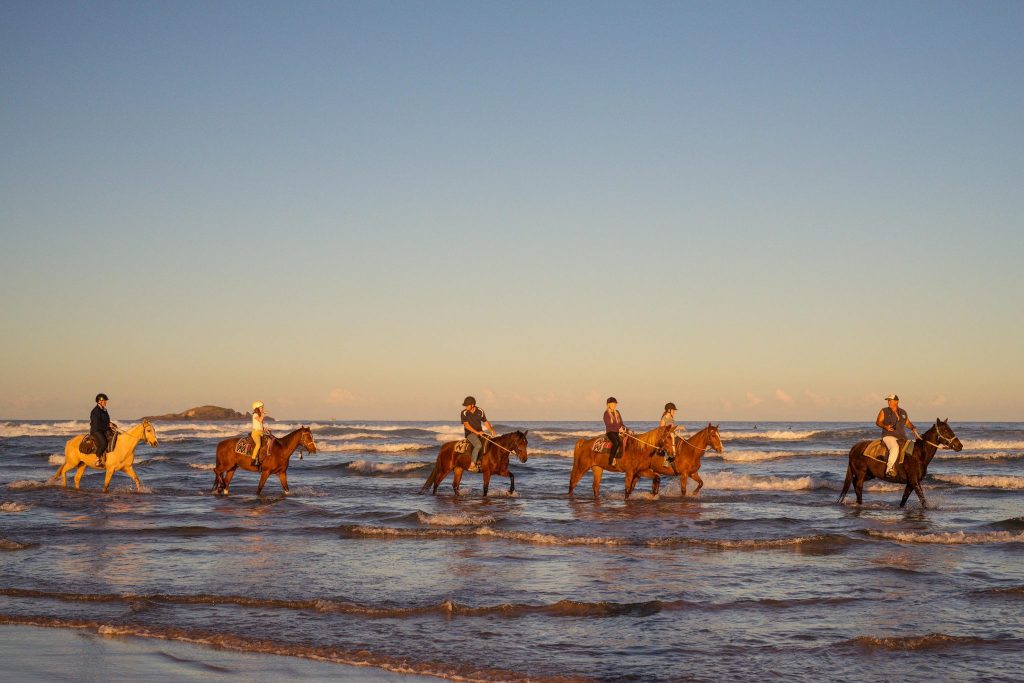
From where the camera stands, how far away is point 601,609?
31.9ft

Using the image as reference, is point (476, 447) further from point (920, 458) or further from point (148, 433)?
point (920, 458)

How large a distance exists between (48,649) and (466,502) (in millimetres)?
14031

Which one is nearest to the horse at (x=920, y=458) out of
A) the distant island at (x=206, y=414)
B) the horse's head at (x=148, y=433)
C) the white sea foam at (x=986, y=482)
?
the white sea foam at (x=986, y=482)

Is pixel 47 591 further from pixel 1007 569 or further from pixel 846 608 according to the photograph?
pixel 1007 569

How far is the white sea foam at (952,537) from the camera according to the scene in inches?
570

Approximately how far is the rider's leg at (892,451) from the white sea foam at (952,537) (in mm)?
4716

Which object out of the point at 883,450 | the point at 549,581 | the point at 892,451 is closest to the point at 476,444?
the point at 883,450

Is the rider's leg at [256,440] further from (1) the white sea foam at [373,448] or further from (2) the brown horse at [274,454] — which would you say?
→ (1) the white sea foam at [373,448]

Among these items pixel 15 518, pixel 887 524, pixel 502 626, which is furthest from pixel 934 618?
pixel 15 518

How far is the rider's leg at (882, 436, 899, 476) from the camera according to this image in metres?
19.9

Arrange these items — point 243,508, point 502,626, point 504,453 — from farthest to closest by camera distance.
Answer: point 504,453 → point 243,508 → point 502,626

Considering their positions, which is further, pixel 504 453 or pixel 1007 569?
pixel 504 453

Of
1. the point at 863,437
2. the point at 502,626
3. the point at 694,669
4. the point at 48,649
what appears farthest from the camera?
the point at 863,437

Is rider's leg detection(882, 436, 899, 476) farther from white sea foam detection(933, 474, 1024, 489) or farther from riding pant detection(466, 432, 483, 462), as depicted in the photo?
riding pant detection(466, 432, 483, 462)
